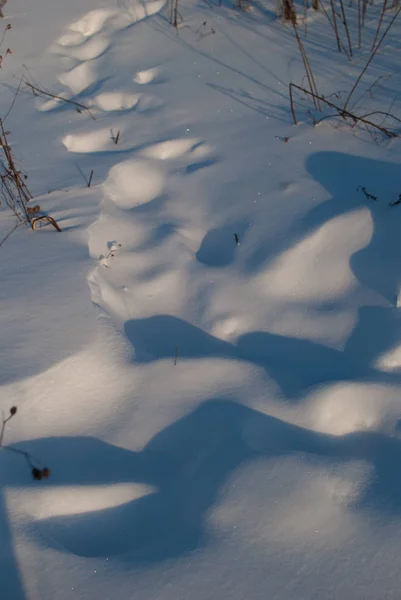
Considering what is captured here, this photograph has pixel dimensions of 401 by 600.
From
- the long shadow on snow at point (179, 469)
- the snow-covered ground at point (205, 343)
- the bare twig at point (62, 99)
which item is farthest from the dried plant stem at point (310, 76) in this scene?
the long shadow on snow at point (179, 469)

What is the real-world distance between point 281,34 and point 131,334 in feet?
7.24

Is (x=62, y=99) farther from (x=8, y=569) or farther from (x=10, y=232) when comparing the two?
(x=8, y=569)

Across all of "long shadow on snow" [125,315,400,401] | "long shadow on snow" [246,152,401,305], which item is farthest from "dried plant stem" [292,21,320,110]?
"long shadow on snow" [125,315,400,401]

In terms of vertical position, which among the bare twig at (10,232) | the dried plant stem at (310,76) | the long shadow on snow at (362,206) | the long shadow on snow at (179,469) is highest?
the dried plant stem at (310,76)

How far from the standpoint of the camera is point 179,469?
1.41 meters

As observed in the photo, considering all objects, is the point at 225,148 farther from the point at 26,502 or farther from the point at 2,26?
the point at 2,26

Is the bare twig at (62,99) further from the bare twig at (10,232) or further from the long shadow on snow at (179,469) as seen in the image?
the long shadow on snow at (179,469)

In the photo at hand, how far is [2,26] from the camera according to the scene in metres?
3.42

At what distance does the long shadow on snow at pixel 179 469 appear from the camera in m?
1.27

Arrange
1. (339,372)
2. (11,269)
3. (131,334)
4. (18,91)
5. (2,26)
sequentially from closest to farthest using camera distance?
(339,372), (131,334), (11,269), (18,91), (2,26)

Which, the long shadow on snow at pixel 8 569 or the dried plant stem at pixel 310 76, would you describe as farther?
the dried plant stem at pixel 310 76

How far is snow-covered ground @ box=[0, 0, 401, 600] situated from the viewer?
48.2 inches

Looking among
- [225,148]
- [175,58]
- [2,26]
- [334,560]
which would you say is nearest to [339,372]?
[334,560]

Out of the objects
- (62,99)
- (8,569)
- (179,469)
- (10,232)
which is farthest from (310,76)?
(8,569)
